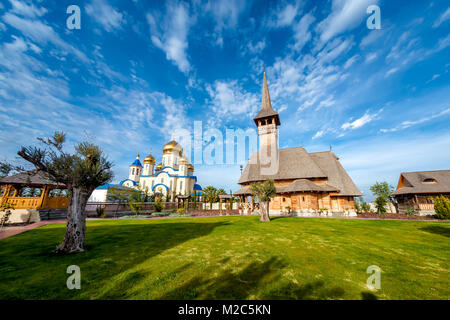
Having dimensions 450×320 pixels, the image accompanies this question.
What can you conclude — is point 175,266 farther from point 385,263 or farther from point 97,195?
point 97,195

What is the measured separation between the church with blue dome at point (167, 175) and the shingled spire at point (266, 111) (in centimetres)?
2569

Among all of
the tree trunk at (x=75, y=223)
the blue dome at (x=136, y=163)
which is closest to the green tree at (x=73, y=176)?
the tree trunk at (x=75, y=223)

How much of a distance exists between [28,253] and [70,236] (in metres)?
1.53

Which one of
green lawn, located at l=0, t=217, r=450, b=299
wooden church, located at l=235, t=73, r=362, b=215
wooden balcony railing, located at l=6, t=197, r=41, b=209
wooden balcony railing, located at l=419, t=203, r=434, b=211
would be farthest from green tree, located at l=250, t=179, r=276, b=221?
wooden balcony railing, located at l=419, t=203, r=434, b=211

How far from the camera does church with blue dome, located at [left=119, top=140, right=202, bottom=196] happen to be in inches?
1727

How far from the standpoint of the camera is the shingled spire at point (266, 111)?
97.2ft

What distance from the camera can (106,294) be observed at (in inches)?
133

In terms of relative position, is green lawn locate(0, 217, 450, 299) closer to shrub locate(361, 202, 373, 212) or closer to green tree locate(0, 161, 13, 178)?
green tree locate(0, 161, 13, 178)

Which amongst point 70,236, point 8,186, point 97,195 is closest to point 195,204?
point 8,186

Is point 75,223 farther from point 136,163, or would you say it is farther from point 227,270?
point 136,163

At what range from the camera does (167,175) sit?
145ft

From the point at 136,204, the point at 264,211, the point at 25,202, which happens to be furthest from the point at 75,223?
the point at 136,204

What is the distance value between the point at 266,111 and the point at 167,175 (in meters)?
30.4

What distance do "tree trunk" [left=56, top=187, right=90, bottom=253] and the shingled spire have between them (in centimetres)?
2797
